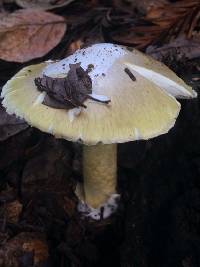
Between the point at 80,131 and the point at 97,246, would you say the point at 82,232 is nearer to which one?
the point at 97,246

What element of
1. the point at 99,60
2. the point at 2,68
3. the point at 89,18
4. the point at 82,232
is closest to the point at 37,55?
the point at 2,68

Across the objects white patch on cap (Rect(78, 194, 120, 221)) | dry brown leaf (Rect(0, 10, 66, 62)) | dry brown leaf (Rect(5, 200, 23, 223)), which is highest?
dry brown leaf (Rect(0, 10, 66, 62))

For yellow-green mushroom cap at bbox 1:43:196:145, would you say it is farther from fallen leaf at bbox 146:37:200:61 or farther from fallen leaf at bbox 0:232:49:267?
fallen leaf at bbox 0:232:49:267

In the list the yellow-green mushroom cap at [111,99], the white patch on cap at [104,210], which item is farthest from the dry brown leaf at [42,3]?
the white patch on cap at [104,210]

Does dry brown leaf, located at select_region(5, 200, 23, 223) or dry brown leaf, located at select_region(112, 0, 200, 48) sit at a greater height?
dry brown leaf, located at select_region(112, 0, 200, 48)

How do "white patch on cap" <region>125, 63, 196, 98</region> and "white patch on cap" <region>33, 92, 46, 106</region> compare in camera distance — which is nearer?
"white patch on cap" <region>33, 92, 46, 106</region>

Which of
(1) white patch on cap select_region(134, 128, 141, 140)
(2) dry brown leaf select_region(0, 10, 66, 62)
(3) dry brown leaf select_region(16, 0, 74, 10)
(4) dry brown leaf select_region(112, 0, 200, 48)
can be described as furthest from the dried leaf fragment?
(3) dry brown leaf select_region(16, 0, 74, 10)
